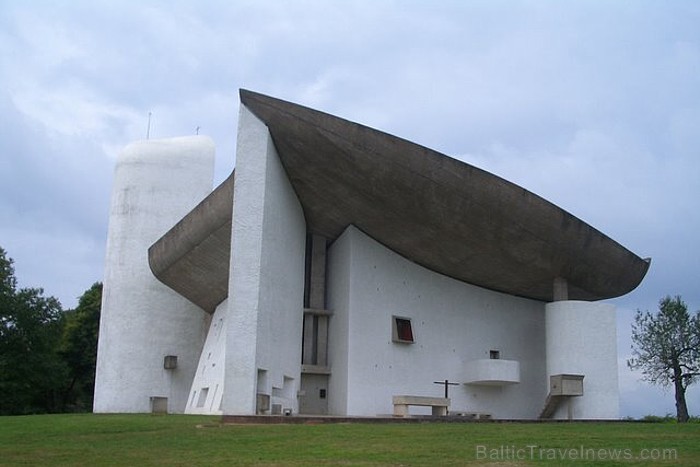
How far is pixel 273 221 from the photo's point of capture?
64.4ft

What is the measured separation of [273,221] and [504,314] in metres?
10.4

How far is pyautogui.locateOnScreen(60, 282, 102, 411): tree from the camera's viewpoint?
4322cm

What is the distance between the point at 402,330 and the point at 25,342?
69.2 ft

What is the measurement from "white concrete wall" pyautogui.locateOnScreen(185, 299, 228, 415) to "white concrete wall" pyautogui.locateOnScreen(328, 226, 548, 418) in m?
3.62

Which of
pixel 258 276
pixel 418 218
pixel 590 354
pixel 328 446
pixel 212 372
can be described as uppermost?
pixel 418 218

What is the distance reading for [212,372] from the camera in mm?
26312

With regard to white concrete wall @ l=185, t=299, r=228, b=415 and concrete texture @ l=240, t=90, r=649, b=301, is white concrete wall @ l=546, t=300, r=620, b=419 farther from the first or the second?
white concrete wall @ l=185, t=299, r=228, b=415

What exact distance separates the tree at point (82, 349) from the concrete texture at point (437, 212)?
2367 centimetres

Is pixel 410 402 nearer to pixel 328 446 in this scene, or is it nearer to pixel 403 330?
pixel 403 330

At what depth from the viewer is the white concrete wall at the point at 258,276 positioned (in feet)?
59.0

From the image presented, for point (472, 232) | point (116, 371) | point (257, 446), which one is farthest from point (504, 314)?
point (257, 446)

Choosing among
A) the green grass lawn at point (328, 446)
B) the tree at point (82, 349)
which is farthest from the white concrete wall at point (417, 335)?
the tree at point (82, 349)

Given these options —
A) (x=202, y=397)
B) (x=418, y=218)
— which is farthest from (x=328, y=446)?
(x=202, y=397)

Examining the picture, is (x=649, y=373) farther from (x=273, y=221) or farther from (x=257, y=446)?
(x=257, y=446)
